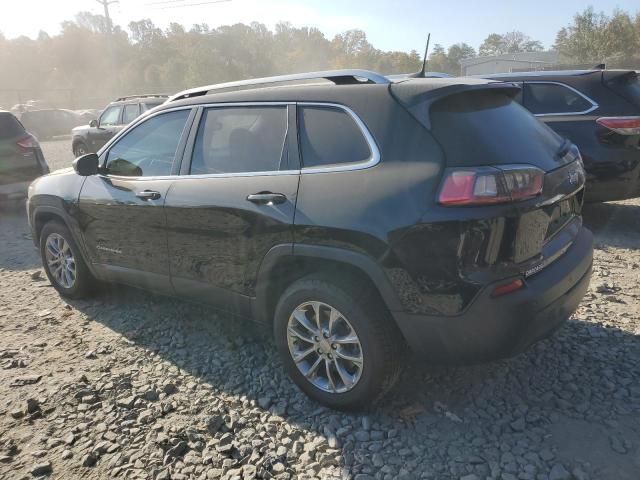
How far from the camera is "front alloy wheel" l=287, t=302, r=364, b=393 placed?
9.19 ft

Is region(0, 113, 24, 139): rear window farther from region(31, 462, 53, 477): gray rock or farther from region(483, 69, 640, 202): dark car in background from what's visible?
region(483, 69, 640, 202): dark car in background

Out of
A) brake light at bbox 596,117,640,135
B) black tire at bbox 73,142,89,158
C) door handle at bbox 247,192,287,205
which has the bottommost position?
black tire at bbox 73,142,89,158

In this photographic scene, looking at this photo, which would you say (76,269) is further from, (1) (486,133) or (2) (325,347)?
(1) (486,133)

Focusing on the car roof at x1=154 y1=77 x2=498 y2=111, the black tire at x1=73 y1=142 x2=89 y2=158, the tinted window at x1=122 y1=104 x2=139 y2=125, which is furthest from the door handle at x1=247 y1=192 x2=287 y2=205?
the black tire at x1=73 y1=142 x2=89 y2=158

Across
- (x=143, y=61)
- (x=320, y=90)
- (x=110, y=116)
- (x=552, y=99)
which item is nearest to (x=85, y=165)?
(x=320, y=90)

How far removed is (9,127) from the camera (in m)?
8.59

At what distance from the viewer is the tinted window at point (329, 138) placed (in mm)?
2750

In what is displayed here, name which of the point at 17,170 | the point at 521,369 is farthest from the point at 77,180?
the point at 17,170

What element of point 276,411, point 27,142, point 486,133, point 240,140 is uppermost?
point 486,133

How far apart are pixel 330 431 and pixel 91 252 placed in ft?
8.67

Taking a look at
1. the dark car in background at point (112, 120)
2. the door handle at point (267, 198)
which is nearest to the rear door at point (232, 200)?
the door handle at point (267, 198)

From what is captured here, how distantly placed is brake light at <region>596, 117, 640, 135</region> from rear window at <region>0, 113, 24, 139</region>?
8.64 metres

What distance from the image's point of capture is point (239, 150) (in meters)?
3.29

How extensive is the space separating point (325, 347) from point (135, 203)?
1852mm
